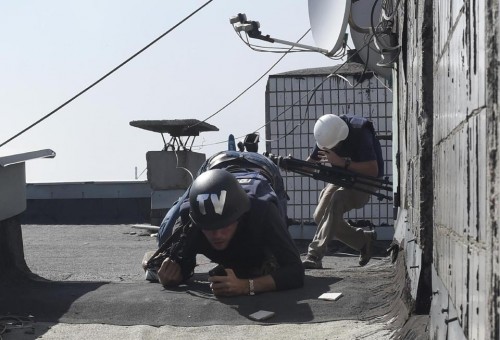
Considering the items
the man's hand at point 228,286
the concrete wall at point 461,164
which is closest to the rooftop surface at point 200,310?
the man's hand at point 228,286

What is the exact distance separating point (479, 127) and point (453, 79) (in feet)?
2.50

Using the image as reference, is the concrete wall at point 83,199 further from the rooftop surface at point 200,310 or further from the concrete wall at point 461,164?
the concrete wall at point 461,164

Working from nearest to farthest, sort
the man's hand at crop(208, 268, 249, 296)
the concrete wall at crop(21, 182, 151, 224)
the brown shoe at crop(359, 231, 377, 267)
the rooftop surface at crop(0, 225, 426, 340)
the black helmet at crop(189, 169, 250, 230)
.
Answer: the rooftop surface at crop(0, 225, 426, 340) → the man's hand at crop(208, 268, 249, 296) → the black helmet at crop(189, 169, 250, 230) → the brown shoe at crop(359, 231, 377, 267) → the concrete wall at crop(21, 182, 151, 224)

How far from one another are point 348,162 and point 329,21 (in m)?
1.49

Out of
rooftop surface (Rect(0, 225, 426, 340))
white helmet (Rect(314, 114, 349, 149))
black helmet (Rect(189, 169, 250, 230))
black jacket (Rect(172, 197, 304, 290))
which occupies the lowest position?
rooftop surface (Rect(0, 225, 426, 340))

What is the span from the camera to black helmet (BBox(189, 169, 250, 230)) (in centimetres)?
612

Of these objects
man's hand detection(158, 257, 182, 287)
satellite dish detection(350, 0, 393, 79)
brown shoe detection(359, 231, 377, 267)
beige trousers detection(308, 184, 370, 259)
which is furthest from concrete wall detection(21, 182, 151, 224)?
man's hand detection(158, 257, 182, 287)

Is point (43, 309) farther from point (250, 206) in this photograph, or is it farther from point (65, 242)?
point (65, 242)

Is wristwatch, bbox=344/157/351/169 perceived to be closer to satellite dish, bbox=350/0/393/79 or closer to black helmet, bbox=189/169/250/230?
satellite dish, bbox=350/0/393/79

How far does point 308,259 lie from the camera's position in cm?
813

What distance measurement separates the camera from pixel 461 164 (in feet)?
7.63

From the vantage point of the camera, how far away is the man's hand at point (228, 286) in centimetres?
600

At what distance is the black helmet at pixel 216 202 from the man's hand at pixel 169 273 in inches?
17.3

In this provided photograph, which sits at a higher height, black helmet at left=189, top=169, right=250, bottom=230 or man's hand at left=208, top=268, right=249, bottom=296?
black helmet at left=189, top=169, right=250, bottom=230
